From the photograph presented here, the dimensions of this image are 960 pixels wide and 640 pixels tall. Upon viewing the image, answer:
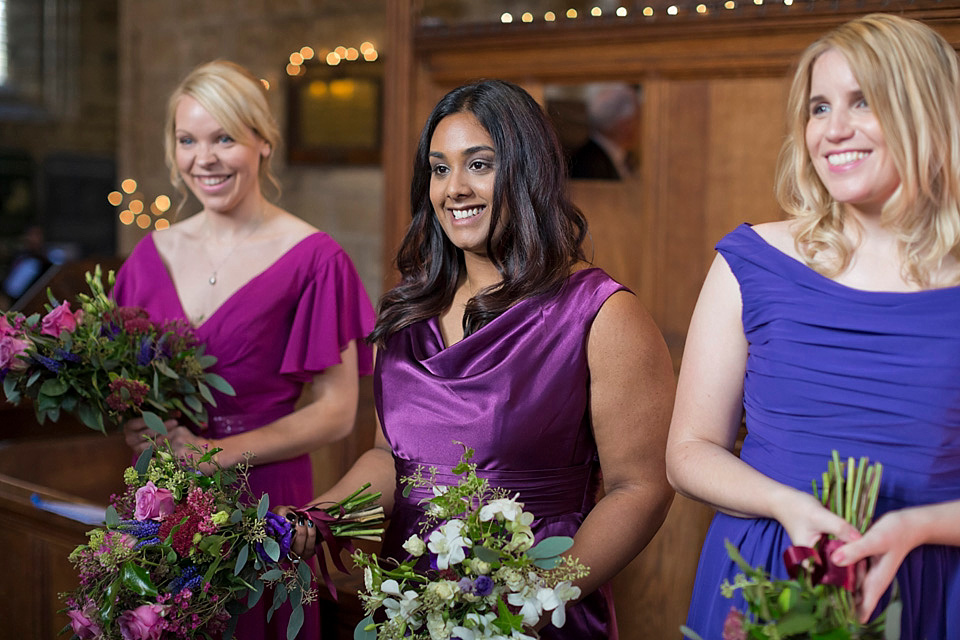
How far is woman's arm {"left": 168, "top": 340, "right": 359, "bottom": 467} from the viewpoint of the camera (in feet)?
8.93

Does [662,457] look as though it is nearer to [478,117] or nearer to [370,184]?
[478,117]

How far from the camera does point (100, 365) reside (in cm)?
261

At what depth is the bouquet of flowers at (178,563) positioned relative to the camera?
6.00 feet

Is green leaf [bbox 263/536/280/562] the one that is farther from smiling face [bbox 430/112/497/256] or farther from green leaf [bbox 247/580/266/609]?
smiling face [bbox 430/112/497/256]

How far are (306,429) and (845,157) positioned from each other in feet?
5.33

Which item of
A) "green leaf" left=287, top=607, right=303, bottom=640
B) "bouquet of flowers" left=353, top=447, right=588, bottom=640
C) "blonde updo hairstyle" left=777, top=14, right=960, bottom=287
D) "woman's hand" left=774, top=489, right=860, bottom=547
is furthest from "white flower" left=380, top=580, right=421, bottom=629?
"blonde updo hairstyle" left=777, top=14, right=960, bottom=287

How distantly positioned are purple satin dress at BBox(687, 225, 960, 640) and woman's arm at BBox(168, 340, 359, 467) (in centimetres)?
130

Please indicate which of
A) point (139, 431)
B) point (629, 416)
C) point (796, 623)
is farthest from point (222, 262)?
point (796, 623)

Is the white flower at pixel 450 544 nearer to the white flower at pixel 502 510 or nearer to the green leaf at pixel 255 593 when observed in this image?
the white flower at pixel 502 510

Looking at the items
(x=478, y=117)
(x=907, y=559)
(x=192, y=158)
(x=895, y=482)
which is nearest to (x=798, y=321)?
(x=895, y=482)

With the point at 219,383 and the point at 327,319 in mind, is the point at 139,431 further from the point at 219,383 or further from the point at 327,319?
the point at 327,319

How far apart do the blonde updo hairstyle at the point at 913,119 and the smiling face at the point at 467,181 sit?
2.07 ft

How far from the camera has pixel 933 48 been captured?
1610 millimetres

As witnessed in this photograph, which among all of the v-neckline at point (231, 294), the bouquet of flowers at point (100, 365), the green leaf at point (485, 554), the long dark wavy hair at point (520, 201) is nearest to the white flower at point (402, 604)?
the green leaf at point (485, 554)
